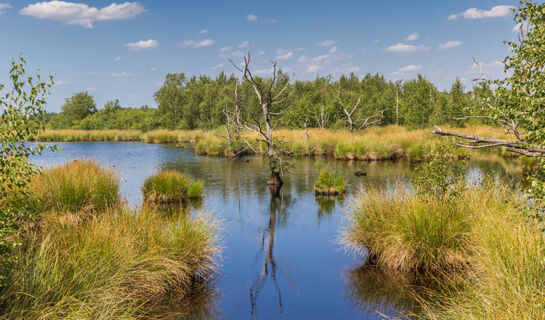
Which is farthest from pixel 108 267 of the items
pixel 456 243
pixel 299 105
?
pixel 299 105

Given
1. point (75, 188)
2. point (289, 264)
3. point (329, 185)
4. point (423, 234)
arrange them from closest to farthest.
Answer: point (423, 234) < point (289, 264) < point (75, 188) < point (329, 185)

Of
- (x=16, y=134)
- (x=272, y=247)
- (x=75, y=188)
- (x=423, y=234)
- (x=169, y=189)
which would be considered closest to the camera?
(x=16, y=134)

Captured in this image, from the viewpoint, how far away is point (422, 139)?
27.9m

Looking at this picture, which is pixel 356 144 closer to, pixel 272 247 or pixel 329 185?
pixel 329 185

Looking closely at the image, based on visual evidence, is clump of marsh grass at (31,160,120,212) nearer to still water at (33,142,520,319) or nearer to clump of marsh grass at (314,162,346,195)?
still water at (33,142,520,319)

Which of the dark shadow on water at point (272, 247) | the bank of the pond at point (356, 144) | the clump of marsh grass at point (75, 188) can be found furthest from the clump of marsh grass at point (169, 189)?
the bank of the pond at point (356, 144)

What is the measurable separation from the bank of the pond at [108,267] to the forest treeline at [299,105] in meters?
7.10

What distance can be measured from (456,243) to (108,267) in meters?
5.91

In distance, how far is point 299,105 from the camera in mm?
44625

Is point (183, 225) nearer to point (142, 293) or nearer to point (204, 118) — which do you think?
point (142, 293)

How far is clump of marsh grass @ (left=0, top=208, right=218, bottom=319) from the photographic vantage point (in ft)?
15.4

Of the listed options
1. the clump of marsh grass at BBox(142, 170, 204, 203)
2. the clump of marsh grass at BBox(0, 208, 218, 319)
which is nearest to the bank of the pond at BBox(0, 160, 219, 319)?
the clump of marsh grass at BBox(0, 208, 218, 319)

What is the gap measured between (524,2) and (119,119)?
3678 inches

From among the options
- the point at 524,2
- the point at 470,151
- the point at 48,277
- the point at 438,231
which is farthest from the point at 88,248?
the point at 470,151
